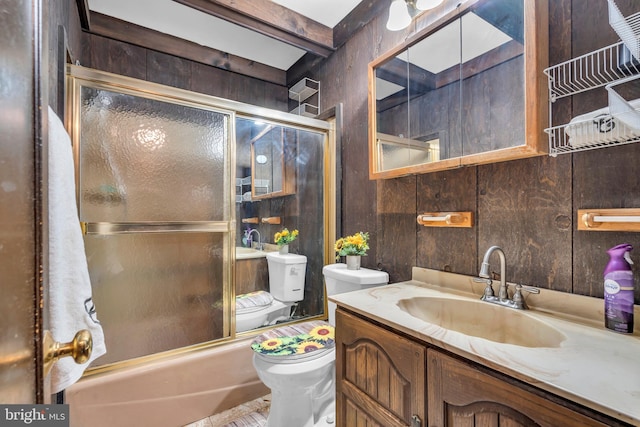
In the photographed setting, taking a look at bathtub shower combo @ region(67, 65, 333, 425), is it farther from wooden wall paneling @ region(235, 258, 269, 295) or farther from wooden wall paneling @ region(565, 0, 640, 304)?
wooden wall paneling @ region(565, 0, 640, 304)

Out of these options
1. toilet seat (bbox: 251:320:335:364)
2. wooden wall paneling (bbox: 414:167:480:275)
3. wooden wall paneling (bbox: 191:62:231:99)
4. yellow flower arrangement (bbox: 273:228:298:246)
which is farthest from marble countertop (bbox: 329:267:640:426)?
wooden wall paneling (bbox: 191:62:231:99)

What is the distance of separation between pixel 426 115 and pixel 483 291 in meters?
0.84

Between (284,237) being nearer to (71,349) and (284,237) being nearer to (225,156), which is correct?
(225,156)

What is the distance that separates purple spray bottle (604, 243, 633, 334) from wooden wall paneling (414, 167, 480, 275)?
445mm

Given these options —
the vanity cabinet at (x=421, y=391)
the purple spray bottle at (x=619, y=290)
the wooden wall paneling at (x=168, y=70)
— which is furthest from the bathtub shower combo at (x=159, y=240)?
the purple spray bottle at (x=619, y=290)

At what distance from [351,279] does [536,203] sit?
908 mm

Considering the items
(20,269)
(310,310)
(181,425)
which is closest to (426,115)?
(20,269)

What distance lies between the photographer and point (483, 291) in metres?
1.21

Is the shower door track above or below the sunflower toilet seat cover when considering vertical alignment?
above

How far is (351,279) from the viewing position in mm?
1608

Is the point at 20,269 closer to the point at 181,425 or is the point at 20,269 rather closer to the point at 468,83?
the point at 468,83

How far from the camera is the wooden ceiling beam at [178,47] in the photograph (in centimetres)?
197

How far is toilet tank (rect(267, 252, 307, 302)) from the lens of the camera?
229 cm

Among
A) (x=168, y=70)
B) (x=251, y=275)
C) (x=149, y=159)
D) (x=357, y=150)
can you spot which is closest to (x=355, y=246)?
(x=357, y=150)
